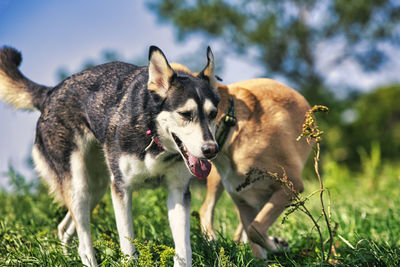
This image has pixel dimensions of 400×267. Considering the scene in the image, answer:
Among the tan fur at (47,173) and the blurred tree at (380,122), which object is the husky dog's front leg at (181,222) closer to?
the tan fur at (47,173)

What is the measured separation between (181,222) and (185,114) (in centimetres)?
80

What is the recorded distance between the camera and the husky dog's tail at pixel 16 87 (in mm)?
3734

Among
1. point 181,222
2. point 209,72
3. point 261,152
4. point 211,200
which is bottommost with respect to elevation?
point 211,200

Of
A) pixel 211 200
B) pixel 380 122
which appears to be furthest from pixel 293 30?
pixel 211 200

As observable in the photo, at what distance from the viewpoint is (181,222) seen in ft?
9.44

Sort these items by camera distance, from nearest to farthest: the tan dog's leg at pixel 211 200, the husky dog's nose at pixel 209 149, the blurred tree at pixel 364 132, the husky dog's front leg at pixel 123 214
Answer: the husky dog's nose at pixel 209 149 → the husky dog's front leg at pixel 123 214 → the tan dog's leg at pixel 211 200 → the blurred tree at pixel 364 132

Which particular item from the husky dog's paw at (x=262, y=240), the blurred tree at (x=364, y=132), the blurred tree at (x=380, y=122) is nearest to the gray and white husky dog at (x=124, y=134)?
the husky dog's paw at (x=262, y=240)

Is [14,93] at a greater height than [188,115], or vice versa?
[188,115]

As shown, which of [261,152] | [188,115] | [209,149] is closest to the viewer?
[209,149]

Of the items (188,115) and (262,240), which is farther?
(262,240)

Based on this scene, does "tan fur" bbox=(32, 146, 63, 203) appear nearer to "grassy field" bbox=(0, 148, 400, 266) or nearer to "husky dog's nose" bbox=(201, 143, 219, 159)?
"grassy field" bbox=(0, 148, 400, 266)

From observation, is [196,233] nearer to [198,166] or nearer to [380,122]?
[198,166]

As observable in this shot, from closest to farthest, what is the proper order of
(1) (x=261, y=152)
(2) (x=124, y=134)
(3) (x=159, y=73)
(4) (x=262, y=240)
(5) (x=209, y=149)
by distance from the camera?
(5) (x=209, y=149)
(3) (x=159, y=73)
(2) (x=124, y=134)
(4) (x=262, y=240)
(1) (x=261, y=152)

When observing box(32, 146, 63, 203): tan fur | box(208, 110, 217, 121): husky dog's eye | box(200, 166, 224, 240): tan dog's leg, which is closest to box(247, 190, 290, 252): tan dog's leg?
box(200, 166, 224, 240): tan dog's leg
